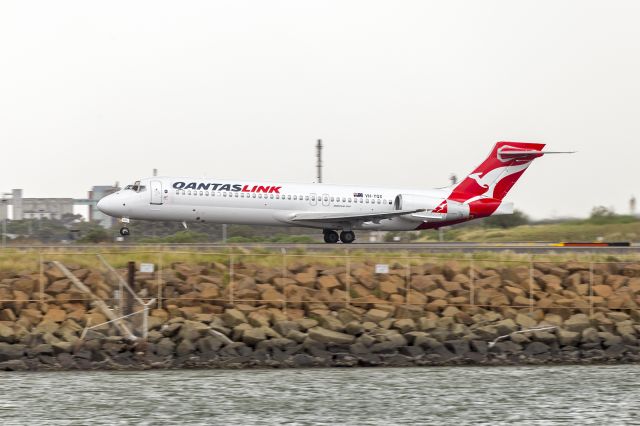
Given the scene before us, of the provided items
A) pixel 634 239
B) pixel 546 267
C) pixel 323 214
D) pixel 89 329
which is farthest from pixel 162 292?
pixel 634 239

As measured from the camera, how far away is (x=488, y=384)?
2414 centimetres

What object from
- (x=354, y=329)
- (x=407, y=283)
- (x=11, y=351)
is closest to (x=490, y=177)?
(x=407, y=283)

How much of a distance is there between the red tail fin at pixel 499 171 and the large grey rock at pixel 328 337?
2121cm

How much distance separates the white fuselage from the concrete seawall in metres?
12.2

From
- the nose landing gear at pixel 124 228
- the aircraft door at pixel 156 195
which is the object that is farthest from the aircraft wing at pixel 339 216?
the nose landing gear at pixel 124 228

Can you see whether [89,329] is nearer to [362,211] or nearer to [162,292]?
[162,292]

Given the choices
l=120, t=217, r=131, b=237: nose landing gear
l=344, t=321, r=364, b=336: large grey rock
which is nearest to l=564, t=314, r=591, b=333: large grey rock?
l=344, t=321, r=364, b=336: large grey rock

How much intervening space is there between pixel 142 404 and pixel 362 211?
78.2 ft

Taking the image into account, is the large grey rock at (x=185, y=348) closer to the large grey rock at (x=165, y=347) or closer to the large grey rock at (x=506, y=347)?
the large grey rock at (x=165, y=347)

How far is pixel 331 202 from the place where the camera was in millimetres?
43812

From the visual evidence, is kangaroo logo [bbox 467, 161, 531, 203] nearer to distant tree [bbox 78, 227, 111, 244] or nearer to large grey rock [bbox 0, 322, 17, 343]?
distant tree [bbox 78, 227, 111, 244]

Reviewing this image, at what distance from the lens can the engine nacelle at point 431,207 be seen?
44406 mm

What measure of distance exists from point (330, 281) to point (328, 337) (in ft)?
9.81

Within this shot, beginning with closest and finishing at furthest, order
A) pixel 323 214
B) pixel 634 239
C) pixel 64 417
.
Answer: pixel 64 417 → pixel 323 214 → pixel 634 239
